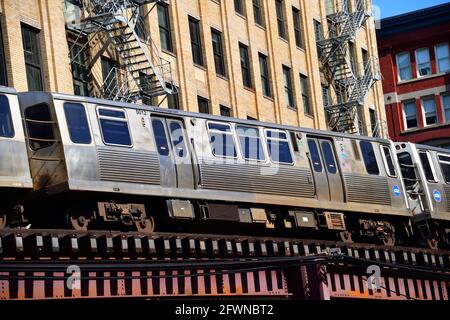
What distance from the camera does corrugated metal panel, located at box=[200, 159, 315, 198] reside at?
29781mm

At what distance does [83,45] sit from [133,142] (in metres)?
12.4

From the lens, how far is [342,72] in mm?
60250

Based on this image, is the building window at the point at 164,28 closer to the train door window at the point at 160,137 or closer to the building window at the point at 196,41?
the building window at the point at 196,41

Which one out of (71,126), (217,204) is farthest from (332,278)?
(71,126)

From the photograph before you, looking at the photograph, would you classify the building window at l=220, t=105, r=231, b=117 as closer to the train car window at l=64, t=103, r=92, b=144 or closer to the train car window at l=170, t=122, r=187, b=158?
the train car window at l=170, t=122, r=187, b=158

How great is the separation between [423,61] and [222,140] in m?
47.7

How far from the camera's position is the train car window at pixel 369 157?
35594mm

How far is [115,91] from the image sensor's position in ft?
134

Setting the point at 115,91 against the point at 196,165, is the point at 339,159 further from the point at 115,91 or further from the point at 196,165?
the point at 115,91

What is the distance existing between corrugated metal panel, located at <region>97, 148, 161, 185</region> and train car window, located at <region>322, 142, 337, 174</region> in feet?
23.9

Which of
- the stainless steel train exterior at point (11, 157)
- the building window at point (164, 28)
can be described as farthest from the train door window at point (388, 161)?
the stainless steel train exterior at point (11, 157)

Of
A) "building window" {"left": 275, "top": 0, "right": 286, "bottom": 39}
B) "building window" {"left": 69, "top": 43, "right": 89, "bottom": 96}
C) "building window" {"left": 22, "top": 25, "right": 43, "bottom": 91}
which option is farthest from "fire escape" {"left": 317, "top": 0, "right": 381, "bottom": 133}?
"building window" {"left": 22, "top": 25, "right": 43, "bottom": 91}
